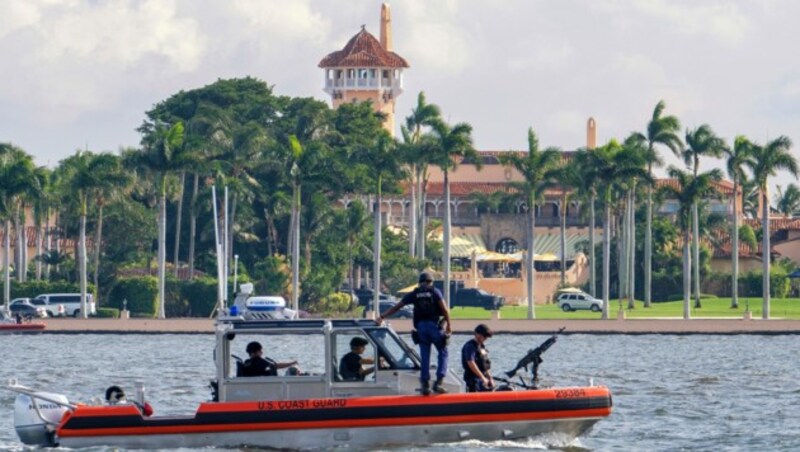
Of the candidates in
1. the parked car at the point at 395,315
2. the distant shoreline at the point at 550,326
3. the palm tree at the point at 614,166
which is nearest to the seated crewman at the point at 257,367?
the distant shoreline at the point at 550,326

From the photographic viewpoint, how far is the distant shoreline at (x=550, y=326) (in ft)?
295

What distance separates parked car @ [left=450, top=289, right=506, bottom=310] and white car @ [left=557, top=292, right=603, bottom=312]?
4416 millimetres

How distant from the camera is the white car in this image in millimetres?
114875

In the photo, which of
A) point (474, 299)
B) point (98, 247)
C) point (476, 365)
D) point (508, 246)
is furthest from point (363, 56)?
point (476, 365)

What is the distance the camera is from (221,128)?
122 metres

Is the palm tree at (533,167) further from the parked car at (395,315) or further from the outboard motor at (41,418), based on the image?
the outboard motor at (41,418)

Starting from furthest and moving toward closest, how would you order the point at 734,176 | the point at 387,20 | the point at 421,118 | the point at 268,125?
the point at 387,20
the point at 268,125
the point at 421,118
the point at 734,176

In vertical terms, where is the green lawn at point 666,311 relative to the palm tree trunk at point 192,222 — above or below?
below

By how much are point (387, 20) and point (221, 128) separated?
4590 cm

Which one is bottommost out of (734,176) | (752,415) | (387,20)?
(752,415)

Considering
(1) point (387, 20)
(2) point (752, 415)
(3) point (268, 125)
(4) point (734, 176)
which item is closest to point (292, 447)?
(2) point (752, 415)

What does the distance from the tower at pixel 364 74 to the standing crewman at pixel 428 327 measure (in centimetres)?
12354

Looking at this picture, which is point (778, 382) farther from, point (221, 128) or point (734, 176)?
point (221, 128)

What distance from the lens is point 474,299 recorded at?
120 metres
